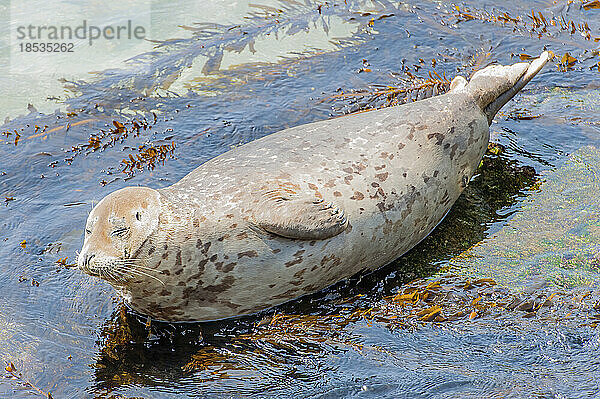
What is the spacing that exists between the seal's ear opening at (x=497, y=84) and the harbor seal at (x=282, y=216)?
0.35 m

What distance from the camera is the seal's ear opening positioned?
5227mm

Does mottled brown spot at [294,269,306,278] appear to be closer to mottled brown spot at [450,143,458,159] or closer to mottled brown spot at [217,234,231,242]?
mottled brown spot at [217,234,231,242]

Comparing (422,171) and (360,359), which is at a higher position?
(422,171)

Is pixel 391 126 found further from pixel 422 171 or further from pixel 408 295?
pixel 408 295

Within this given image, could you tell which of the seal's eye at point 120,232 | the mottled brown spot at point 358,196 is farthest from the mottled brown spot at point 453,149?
the seal's eye at point 120,232

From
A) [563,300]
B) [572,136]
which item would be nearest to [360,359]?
[563,300]

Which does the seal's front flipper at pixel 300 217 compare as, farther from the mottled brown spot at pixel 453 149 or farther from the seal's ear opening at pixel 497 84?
the seal's ear opening at pixel 497 84

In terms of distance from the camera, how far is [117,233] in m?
3.94

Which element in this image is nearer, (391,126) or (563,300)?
(563,300)

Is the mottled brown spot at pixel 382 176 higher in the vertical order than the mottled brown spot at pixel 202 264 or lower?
higher

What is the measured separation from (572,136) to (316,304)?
103 inches

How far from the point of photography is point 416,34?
7.23 meters

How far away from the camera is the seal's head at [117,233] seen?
12.5 ft

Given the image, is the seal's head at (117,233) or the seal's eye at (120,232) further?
the seal's eye at (120,232)
